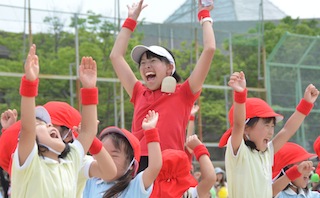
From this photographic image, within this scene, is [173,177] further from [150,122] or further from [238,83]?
[238,83]

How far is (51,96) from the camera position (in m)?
13.4

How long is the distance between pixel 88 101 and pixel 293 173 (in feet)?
6.75

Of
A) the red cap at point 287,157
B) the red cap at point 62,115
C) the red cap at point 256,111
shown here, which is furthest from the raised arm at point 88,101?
the red cap at point 287,157

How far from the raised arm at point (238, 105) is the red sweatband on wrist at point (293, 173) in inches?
29.9

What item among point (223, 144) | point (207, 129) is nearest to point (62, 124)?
point (223, 144)

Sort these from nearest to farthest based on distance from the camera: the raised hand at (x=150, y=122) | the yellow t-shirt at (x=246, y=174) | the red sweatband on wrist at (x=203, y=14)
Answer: the raised hand at (x=150, y=122), the yellow t-shirt at (x=246, y=174), the red sweatband on wrist at (x=203, y=14)

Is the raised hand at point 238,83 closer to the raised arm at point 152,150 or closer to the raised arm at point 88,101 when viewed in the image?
the raised arm at point 152,150

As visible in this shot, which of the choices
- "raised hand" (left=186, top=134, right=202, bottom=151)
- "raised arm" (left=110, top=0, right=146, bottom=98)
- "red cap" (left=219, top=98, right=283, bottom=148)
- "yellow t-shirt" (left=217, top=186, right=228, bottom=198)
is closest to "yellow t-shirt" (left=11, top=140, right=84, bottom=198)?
"raised hand" (left=186, top=134, right=202, bottom=151)

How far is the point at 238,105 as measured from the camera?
14.8 ft

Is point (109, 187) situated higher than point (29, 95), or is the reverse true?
point (29, 95)

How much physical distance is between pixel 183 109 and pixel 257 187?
29.0 inches

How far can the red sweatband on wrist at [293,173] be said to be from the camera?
5.24m

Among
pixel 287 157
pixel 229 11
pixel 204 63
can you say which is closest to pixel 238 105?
pixel 204 63

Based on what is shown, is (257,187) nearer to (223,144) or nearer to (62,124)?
(223,144)
